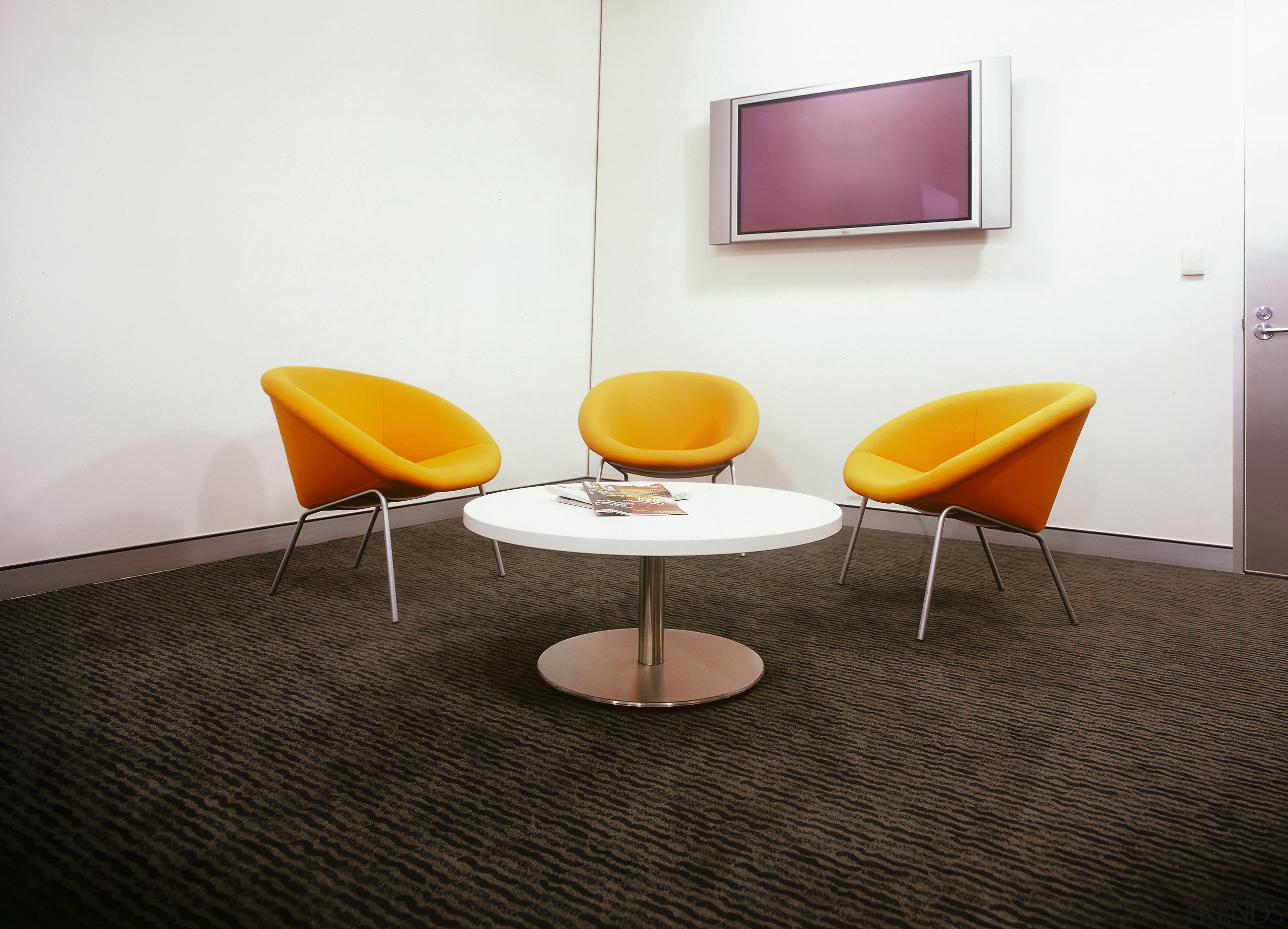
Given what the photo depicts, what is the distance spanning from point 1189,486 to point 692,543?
2836mm

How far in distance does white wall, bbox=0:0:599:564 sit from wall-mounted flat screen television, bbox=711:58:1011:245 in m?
1.17

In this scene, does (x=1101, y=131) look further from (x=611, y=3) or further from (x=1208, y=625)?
(x=611, y=3)

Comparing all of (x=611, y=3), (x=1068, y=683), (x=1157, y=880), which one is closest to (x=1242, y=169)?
(x=1068, y=683)

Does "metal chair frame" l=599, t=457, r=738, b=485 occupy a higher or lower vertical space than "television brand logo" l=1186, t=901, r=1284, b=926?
higher

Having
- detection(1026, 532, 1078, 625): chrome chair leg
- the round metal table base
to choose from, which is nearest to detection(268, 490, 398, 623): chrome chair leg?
the round metal table base

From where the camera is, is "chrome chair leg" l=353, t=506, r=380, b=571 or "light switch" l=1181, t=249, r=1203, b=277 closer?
"chrome chair leg" l=353, t=506, r=380, b=571

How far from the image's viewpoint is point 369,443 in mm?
2139

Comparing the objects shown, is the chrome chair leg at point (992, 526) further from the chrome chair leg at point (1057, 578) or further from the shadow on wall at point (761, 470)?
the shadow on wall at point (761, 470)

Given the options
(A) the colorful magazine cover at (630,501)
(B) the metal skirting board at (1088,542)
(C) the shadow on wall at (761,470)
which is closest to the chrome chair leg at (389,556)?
(A) the colorful magazine cover at (630,501)

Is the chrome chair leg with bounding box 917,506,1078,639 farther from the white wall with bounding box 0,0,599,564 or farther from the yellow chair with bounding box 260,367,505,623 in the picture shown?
the white wall with bounding box 0,0,599,564

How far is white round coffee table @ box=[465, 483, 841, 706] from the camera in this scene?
1395 mm

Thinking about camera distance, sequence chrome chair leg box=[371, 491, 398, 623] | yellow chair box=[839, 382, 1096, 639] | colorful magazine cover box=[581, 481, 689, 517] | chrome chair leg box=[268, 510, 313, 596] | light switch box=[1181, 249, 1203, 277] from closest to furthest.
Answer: colorful magazine cover box=[581, 481, 689, 517]
yellow chair box=[839, 382, 1096, 639]
chrome chair leg box=[371, 491, 398, 623]
chrome chair leg box=[268, 510, 313, 596]
light switch box=[1181, 249, 1203, 277]

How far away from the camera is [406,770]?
132 cm

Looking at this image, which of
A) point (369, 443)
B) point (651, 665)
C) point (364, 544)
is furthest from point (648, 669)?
point (364, 544)
